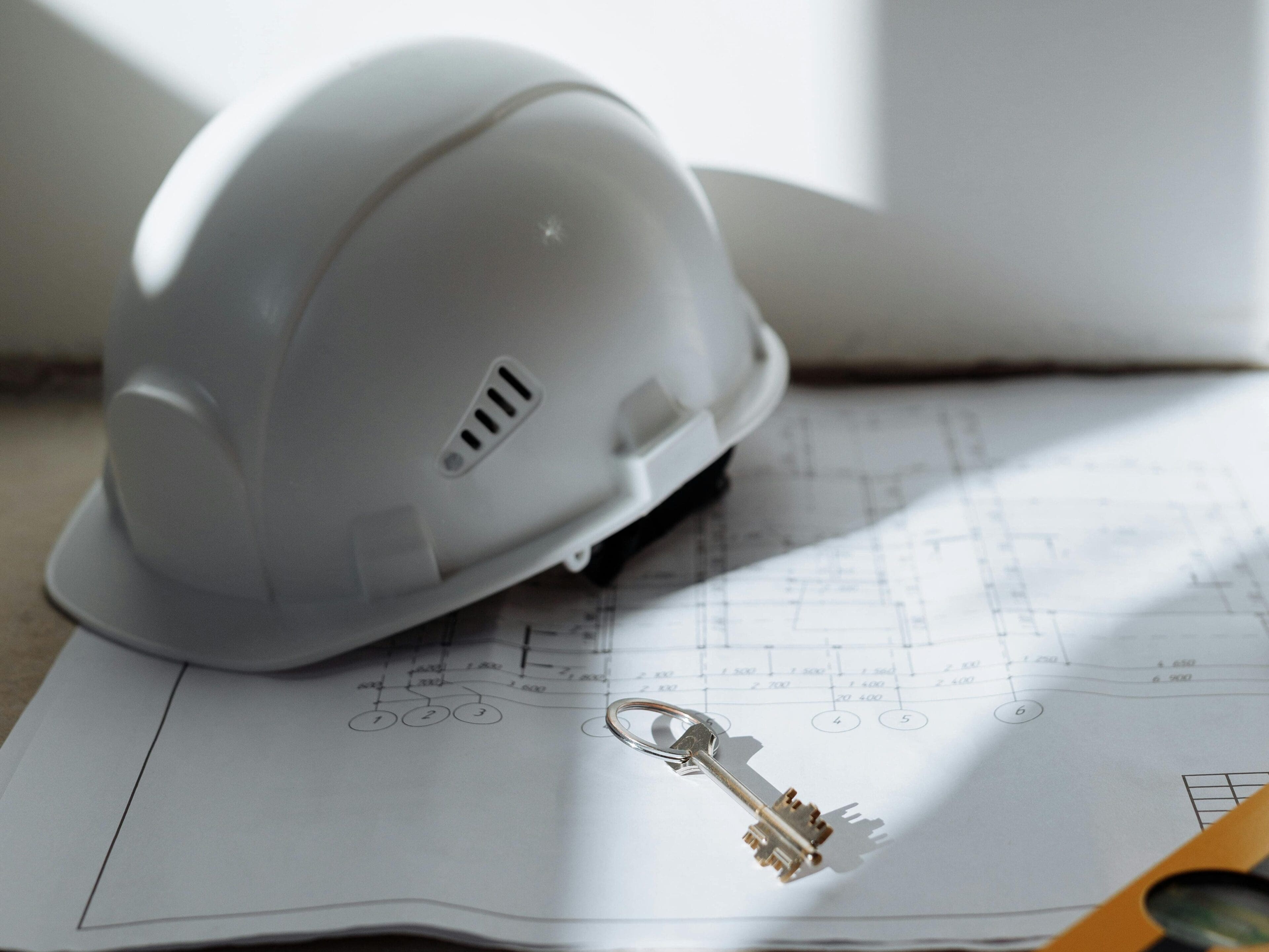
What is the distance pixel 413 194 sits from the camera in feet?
2.63

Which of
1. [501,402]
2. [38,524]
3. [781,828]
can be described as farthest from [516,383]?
[38,524]

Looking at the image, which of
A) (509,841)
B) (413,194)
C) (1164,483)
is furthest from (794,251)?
(509,841)

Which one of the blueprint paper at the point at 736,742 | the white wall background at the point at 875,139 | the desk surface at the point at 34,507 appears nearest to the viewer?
the blueprint paper at the point at 736,742

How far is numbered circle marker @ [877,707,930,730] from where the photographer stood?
2.66ft

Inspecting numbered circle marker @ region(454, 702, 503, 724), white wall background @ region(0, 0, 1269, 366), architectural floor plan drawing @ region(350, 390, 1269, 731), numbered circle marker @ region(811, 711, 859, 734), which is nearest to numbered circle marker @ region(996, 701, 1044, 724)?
architectural floor plan drawing @ region(350, 390, 1269, 731)

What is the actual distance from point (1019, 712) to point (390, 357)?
1.78 feet

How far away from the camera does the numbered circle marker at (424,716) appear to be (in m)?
0.83

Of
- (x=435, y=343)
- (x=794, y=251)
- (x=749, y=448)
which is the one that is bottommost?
(x=749, y=448)

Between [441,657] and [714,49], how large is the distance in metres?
0.71

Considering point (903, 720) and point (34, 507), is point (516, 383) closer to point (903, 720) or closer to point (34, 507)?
point (903, 720)

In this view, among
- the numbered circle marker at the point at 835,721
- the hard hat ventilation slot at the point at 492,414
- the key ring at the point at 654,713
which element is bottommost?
the numbered circle marker at the point at 835,721

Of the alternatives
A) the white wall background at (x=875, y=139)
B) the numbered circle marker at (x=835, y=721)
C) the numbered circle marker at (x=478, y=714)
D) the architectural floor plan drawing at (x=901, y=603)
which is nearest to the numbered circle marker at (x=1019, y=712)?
the architectural floor plan drawing at (x=901, y=603)

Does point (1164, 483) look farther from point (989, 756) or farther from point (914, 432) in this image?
point (989, 756)

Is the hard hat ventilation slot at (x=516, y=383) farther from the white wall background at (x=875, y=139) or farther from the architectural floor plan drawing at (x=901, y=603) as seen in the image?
the white wall background at (x=875, y=139)
